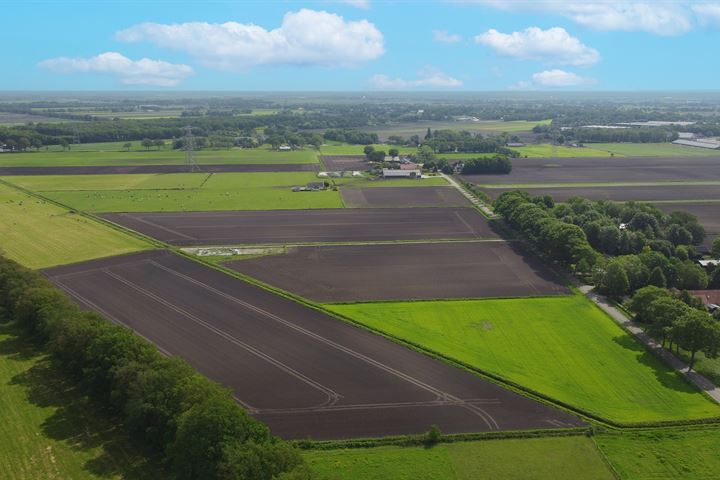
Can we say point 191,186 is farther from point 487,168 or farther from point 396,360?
point 396,360

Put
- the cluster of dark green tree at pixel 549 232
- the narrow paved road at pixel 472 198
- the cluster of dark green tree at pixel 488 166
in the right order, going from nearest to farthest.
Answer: the cluster of dark green tree at pixel 549 232, the narrow paved road at pixel 472 198, the cluster of dark green tree at pixel 488 166

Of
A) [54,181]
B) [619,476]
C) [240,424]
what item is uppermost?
[54,181]

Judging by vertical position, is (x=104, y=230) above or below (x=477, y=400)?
above

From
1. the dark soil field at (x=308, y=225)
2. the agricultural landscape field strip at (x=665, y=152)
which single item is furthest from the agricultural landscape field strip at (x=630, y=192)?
the agricultural landscape field strip at (x=665, y=152)

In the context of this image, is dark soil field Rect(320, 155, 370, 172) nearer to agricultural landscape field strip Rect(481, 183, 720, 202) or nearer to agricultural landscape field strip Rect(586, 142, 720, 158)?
agricultural landscape field strip Rect(481, 183, 720, 202)

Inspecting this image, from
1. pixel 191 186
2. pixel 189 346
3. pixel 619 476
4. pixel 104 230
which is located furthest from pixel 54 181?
pixel 619 476

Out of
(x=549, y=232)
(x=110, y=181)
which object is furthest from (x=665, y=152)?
(x=110, y=181)

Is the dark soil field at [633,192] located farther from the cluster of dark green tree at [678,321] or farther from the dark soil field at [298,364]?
the dark soil field at [298,364]
